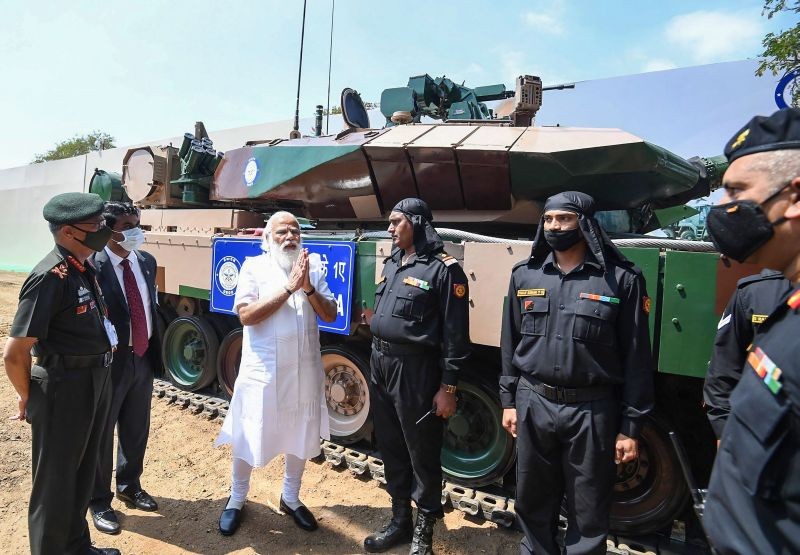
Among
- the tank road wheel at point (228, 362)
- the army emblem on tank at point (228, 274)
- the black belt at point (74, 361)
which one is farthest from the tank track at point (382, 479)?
the black belt at point (74, 361)

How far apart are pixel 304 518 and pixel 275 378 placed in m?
0.95

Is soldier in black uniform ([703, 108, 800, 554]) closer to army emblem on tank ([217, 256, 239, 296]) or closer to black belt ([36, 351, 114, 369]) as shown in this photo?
black belt ([36, 351, 114, 369])

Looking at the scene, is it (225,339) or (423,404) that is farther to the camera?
(225,339)

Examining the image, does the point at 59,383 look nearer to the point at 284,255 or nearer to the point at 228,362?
the point at 284,255

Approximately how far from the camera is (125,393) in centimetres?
343

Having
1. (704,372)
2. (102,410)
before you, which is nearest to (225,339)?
(102,410)

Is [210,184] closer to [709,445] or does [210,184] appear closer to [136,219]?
[136,219]

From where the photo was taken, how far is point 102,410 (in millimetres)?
2699

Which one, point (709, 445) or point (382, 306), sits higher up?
point (382, 306)

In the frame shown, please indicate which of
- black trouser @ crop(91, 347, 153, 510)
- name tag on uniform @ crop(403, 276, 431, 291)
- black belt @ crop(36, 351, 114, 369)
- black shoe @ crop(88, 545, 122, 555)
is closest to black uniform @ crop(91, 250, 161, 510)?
black trouser @ crop(91, 347, 153, 510)

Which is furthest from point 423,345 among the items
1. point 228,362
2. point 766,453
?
point 228,362

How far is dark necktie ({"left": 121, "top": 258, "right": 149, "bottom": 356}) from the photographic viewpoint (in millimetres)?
3422

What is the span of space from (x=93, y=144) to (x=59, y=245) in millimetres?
37864

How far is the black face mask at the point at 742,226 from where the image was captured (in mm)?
1222
